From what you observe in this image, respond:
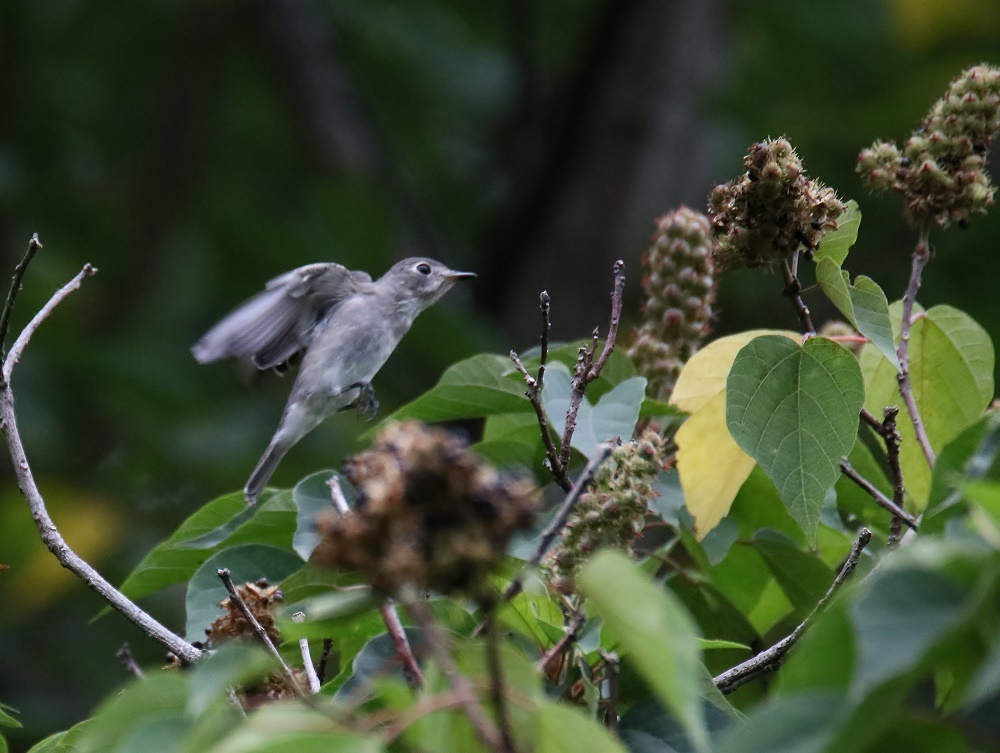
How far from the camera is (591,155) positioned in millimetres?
7508

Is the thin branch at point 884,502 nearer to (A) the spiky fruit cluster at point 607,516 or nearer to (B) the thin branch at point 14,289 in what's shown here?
(A) the spiky fruit cluster at point 607,516

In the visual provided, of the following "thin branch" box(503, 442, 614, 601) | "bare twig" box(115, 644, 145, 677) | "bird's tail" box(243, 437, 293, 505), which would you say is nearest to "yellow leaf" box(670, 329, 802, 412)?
"thin branch" box(503, 442, 614, 601)

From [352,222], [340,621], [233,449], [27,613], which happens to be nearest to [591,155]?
[352,222]

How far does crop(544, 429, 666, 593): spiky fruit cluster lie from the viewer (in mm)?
1997

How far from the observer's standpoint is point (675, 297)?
130 inches

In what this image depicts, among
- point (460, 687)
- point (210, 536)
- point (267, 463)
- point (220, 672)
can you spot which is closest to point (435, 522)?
A: point (460, 687)

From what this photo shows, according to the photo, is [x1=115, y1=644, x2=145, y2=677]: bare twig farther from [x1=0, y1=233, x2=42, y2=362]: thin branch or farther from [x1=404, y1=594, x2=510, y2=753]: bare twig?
[x1=404, y1=594, x2=510, y2=753]: bare twig

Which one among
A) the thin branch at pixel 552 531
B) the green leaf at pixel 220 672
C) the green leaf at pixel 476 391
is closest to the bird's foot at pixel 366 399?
the green leaf at pixel 476 391

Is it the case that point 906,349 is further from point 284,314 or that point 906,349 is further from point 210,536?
point 284,314

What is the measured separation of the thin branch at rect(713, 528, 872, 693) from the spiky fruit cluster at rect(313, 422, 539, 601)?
0.83 metres

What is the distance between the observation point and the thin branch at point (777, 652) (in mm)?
1935

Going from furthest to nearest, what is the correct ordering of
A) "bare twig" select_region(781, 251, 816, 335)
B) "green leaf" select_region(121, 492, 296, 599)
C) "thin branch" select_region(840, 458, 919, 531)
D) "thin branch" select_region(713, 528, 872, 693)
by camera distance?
"green leaf" select_region(121, 492, 296, 599)
"bare twig" select_region(781, 251, 816, 335)
"thin branch" select_region(840, 458, 919, 531)
"thin branch" select_region(713, 528, 872, 693)

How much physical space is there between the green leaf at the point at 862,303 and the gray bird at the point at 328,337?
8.36 feet

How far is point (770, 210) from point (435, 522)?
1251mm
